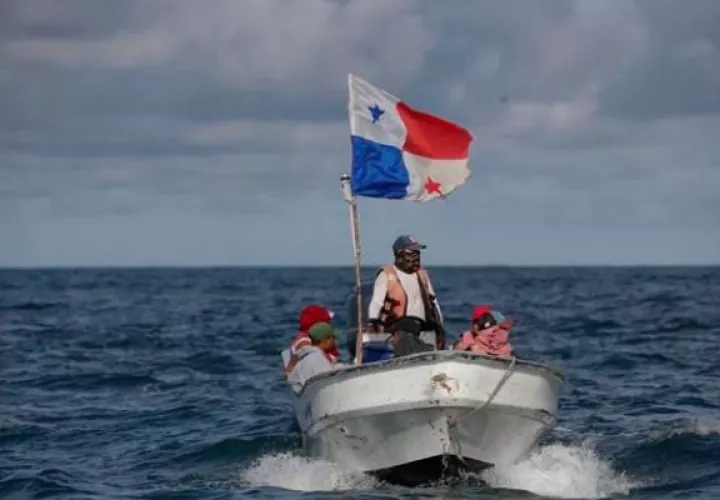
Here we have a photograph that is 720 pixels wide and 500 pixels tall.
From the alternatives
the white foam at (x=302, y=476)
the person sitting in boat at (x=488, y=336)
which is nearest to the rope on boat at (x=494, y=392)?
the person sitting in boat at (x=488, y=336)

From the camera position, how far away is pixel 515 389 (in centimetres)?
1600

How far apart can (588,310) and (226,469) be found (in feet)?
124

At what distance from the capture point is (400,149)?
18031mm

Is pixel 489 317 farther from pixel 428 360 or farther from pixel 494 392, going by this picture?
pixel 428 360

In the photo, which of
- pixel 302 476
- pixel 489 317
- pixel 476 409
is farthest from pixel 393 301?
pixel 476 409

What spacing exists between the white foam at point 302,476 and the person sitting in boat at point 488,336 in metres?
1.73

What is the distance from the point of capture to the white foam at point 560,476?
16.7 metres

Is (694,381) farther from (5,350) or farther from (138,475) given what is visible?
(5,350)

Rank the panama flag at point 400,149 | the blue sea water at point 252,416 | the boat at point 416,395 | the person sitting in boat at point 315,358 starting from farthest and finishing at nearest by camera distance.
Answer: the person sitting in boat at point 315,358, the panama flag at point 400,149, the blue sea water at point 252,416, the boat at point 416,395

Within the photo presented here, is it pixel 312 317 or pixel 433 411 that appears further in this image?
pixel 312 317

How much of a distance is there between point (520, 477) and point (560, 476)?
2.19 ft

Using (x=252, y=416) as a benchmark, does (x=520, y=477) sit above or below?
below

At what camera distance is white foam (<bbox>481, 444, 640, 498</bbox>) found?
54.7 ft

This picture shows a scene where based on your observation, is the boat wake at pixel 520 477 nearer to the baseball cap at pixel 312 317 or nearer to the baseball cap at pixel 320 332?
the baseball cap at pixel 320 332
